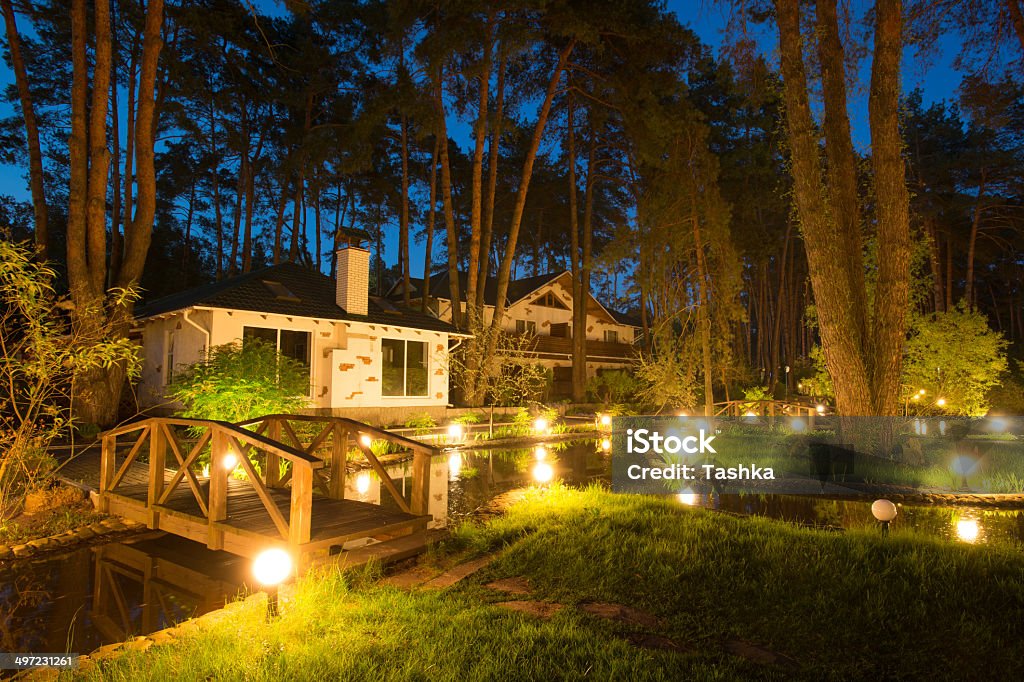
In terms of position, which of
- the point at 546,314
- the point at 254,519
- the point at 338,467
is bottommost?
the point at 254,519

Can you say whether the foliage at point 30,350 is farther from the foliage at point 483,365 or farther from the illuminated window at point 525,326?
the illuminated window at point 525,326

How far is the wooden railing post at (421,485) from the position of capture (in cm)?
671

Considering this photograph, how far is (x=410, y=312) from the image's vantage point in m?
20.0

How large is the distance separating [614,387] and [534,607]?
2385cm

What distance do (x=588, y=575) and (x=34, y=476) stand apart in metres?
7.48

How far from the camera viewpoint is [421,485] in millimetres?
6762

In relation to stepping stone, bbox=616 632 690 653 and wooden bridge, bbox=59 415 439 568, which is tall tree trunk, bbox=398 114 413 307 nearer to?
wooden bridge, bbox=59 415 439 568

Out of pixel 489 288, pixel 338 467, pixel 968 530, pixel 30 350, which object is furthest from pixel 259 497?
pixel 489 288

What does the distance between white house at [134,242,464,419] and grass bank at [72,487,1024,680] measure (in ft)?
37.8

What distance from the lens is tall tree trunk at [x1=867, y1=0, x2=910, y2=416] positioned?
10.4m

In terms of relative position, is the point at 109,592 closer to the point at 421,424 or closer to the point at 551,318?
the point at 421,424

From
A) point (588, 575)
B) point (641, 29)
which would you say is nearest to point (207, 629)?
point (588, 575)

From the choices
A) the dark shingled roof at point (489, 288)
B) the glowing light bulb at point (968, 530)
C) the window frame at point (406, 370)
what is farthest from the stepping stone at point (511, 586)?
the dark shingled roof at point (489, 288)

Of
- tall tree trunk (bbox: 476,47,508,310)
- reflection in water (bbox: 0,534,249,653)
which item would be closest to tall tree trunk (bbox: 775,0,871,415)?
reflection in water (bbox: 0,534,249,653)
